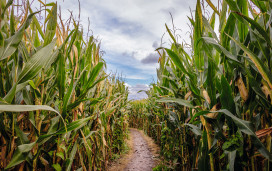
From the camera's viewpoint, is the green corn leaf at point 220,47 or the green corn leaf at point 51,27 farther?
the green corn leaf at point 51,27

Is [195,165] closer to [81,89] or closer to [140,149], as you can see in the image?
[81,89]

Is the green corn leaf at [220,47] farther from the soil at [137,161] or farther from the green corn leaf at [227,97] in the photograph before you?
the soil at [137,161]

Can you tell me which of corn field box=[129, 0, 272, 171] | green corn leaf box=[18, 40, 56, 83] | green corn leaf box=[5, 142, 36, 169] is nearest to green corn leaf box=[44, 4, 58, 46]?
green corn leaf box=[18, 40, 56, 83]

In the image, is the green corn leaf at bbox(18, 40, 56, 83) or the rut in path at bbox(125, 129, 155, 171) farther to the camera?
the rut in path at bbox(125, 129, 155, 171)

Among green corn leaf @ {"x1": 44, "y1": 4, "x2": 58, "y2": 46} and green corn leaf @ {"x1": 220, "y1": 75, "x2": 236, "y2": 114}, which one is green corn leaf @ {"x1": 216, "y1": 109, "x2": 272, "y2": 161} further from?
green corn leaf @ {"x1": 44, "y1": 4, "x2": 58, "y2": 46}

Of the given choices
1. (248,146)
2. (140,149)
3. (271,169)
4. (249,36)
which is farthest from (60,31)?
(140,149)

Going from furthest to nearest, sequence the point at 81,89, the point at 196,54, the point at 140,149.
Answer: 1. the point at 140,149
2. the point at 81,89
3. the point at 196,54

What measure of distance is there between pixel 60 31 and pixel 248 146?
156 cm

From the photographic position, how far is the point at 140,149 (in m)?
4.64

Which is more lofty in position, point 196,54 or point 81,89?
point 196,54

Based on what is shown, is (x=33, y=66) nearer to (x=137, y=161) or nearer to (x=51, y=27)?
(x=51, y=27)

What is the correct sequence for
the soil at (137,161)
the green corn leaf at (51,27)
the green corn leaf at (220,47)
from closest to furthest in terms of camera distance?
the green corn leaf at (220,47) < the green corn leaf at (51,27) < the soil at (137,161)

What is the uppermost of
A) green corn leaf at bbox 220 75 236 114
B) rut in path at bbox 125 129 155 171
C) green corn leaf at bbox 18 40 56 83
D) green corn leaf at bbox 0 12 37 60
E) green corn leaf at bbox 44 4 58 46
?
green corn leaf at bbox 44 4 58 46

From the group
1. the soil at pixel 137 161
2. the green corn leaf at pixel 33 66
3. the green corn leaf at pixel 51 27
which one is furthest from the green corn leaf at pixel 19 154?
the soil at pixel 137 161
